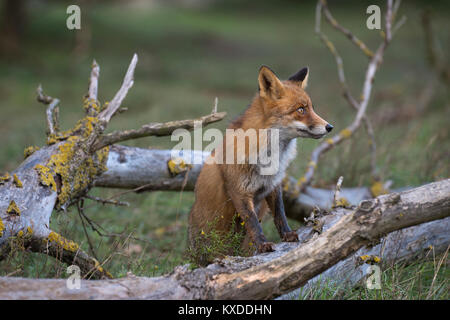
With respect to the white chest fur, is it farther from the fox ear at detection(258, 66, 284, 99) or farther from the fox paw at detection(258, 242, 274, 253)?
the fox paw at detection(258, 242, 274, 253)

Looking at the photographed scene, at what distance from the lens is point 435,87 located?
40.8ft

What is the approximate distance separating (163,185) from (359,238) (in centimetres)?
318

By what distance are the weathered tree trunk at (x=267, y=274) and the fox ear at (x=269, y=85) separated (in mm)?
1692

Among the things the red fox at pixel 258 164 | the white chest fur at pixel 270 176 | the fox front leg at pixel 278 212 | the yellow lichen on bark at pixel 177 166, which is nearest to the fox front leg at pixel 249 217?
the red fox at pixel 258 164

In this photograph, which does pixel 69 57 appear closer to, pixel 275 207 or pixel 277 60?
pixel 277 60

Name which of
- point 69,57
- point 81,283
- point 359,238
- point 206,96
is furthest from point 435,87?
point 69,57

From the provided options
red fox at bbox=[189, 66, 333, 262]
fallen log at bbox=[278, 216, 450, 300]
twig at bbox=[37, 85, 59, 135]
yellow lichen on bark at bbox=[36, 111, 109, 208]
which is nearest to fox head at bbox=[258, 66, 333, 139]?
red fox at bbox=[189, 66, 333, 262]

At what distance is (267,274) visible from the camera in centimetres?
317

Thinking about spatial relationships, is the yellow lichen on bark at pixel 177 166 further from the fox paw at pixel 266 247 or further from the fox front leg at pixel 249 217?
the fox paw at pixel 266 247

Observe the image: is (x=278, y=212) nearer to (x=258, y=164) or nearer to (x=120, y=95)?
(x=258, y=164)

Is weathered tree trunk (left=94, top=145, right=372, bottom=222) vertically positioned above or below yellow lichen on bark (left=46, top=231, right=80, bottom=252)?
above

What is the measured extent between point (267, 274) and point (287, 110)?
191cm

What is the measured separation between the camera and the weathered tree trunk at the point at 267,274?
309cm

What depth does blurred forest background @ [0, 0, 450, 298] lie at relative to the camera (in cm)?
635
